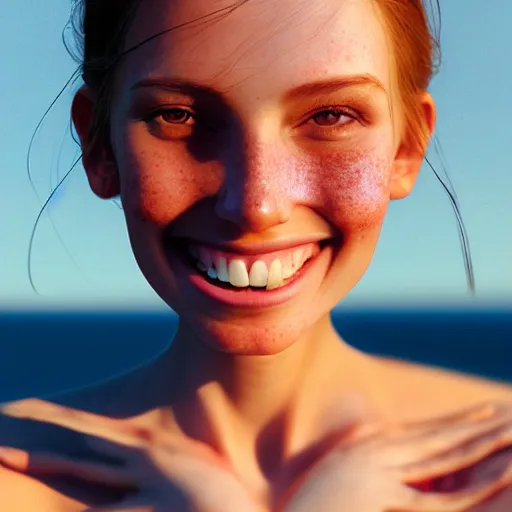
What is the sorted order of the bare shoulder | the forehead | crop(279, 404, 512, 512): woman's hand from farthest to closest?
the bare shoulder < crop(279, 404, 512, 512): woman's hand < the forehead

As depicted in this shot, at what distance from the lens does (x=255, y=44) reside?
0.76 m

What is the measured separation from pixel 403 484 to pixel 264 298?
0.30 m

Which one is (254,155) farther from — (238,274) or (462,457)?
(462,457)

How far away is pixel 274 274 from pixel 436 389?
1.17ft

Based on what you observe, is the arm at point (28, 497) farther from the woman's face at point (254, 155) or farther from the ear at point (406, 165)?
the ear at point (406, 165)

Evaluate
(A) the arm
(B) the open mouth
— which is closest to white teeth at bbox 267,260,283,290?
(B) the open mouth

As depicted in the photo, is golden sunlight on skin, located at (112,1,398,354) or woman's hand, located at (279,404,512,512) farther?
woman's hand, located at (279,404,512,512)

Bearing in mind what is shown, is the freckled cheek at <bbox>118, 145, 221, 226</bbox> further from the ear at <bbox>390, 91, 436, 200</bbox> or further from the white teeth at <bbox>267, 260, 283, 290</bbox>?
the ear at <bbox>390, 91, 436, 200</bbox>

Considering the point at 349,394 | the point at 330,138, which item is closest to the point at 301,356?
the point at 349,394

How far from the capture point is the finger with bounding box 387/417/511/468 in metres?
0.94

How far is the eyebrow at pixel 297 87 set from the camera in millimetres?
773

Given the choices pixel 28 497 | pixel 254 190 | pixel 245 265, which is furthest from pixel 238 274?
pixel 28 497

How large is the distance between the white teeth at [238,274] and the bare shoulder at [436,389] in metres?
0.33

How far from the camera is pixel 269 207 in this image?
2.56ft
